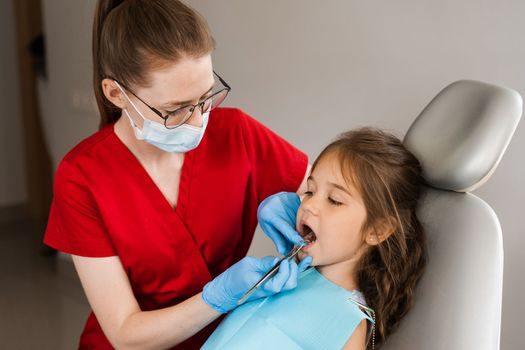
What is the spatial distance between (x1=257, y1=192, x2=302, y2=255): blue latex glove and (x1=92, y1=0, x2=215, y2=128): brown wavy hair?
367 millimetres

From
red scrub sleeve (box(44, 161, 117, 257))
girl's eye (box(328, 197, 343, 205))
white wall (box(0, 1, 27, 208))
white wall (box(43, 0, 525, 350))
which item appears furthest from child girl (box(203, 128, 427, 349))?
white wall (box(0, 1, 27, 208))

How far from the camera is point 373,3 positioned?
1.90 metres

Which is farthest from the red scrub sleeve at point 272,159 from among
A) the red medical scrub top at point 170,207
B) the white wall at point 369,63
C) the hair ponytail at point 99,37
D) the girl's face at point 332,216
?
the white wall at point 369,63

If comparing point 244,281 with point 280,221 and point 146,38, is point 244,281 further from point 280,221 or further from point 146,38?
point 146,38

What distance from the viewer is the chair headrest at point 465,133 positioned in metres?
1.27

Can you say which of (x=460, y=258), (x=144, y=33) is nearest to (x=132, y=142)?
(x=144, y=33)

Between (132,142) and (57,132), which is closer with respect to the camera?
(132,142)

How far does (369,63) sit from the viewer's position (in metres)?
1.95

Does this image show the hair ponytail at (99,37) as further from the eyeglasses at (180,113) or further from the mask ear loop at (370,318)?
the mask ear loop at (370,318)

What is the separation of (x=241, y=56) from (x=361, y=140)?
1.02 meters

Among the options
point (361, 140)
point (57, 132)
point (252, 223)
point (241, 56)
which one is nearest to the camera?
point (361, 140)

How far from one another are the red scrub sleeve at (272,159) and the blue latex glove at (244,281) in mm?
369

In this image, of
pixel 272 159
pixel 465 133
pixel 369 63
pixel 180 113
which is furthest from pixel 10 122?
pixel 465 133

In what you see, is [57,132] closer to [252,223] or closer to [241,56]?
[241,56]
